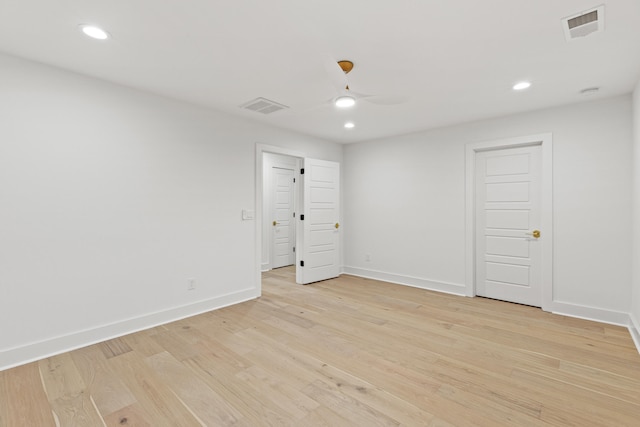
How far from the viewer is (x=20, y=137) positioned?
2.54 metres

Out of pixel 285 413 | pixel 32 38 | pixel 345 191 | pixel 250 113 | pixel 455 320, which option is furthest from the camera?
pixel 345 191

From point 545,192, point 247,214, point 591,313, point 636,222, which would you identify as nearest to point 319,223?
point 247,214

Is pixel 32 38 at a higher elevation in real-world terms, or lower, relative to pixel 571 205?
higher

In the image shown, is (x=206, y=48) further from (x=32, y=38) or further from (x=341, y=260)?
(x=341, y=260)

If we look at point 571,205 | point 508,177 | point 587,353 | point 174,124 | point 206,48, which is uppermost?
point 206,48

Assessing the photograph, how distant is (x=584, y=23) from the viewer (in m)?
2.03

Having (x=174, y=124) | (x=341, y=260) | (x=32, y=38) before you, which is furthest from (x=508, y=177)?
(x=32, y=38)

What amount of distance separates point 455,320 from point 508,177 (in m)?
2.15

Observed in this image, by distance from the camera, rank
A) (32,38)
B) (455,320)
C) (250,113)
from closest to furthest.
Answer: (32,38) → (455,320) → (250,113)

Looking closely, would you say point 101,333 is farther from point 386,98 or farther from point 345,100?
point 386,98

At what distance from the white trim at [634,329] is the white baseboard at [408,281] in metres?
1.73

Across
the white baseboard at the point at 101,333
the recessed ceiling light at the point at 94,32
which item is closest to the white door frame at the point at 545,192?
the white baseboard at the point at 101,333

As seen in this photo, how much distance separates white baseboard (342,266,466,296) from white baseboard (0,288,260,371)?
258 cm

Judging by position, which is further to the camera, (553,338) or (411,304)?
(411,304)
